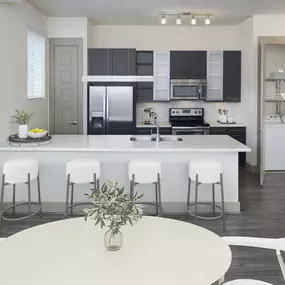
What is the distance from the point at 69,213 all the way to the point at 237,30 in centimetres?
525

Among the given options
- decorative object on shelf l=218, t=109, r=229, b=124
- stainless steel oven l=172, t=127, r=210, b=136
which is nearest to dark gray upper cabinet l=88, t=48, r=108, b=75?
stainless steel oven l=172, t=127, r=210, b=136

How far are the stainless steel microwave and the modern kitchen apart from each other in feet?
0.09

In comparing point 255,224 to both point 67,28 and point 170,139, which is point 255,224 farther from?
point 67,28

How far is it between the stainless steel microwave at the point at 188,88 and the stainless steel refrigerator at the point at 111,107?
0.99 meters

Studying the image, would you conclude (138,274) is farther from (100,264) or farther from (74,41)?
(74,41)

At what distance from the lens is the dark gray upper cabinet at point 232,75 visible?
297 inches

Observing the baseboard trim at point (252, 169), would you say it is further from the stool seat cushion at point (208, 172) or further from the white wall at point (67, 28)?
the white wall at point (67, 28)

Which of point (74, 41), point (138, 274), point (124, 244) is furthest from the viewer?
point (74, 41)

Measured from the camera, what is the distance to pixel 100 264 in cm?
185

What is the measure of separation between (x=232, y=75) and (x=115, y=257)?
20.5 feet

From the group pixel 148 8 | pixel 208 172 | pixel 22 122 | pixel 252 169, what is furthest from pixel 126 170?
pixel 252 169

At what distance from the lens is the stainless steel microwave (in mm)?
7582

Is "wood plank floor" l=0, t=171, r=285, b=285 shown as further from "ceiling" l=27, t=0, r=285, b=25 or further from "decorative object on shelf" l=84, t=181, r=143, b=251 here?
"ceiling" l=27, t=0, r=285, b=25

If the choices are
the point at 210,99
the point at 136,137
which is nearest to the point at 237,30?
the point at 210,99
